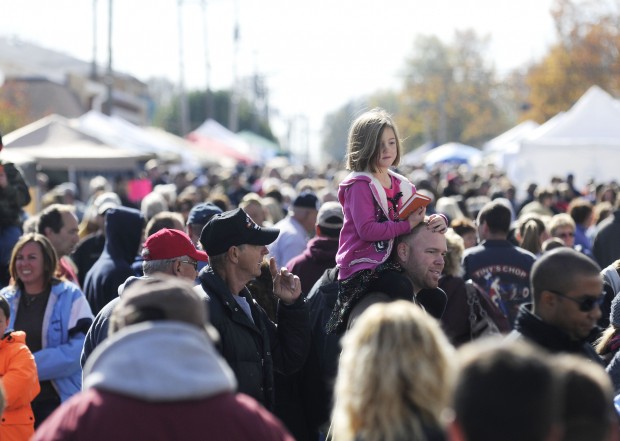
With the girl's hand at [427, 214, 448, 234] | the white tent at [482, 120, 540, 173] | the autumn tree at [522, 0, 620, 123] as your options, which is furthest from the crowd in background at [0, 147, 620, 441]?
the autumn tree at [522, 0, 620, 123]

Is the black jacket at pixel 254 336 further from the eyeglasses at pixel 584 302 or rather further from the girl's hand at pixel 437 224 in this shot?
the eyeglasses at pixel 584 302

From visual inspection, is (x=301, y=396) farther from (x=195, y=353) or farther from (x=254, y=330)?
(x=195, y=353)

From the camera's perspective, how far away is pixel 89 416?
125 inches

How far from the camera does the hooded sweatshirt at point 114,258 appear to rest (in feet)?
25.7

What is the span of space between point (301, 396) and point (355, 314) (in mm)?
1173

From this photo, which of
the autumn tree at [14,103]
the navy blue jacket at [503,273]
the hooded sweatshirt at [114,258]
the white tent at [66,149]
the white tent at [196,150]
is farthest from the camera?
the autumn tree at [14,103]

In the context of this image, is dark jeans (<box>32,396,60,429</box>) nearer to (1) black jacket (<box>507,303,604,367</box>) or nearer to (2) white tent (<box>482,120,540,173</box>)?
(1) black jacket (<box>507,303,604,367</box>)

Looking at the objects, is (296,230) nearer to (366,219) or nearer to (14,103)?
(366,219)

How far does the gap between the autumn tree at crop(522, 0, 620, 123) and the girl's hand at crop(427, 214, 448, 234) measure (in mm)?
60861

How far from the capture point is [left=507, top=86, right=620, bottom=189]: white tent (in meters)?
27.5

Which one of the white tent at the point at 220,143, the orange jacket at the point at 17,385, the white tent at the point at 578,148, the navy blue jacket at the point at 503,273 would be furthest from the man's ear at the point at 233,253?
the white tent at the point at 220,143

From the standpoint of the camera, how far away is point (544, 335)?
425cm

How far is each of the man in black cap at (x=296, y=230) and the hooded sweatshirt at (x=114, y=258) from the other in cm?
212

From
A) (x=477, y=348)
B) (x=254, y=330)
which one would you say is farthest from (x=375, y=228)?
(x=477, y=348)
